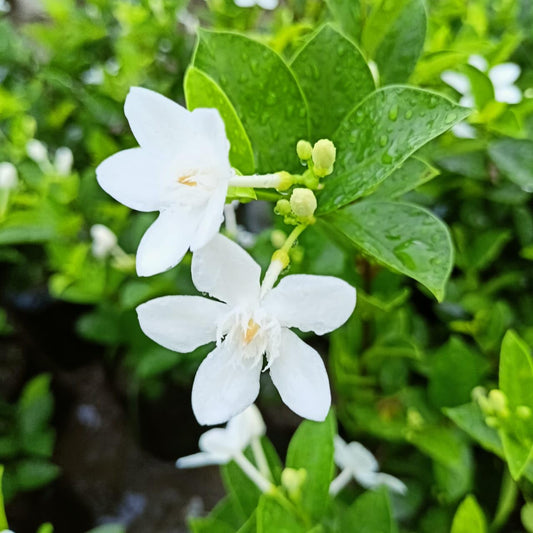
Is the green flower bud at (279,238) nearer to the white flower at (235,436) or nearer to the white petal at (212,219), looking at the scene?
the white flower at (235,436)

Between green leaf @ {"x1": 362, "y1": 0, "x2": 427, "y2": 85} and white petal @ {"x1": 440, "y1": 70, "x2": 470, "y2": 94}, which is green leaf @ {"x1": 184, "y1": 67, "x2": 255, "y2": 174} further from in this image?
white petal @ {"x1": 440, "y1": 70, "x2": 470, "y2": 94}

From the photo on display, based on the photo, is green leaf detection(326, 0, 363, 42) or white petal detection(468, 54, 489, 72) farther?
white petal detection(468, 54, 489, 72)

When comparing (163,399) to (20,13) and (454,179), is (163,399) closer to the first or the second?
(454,179)

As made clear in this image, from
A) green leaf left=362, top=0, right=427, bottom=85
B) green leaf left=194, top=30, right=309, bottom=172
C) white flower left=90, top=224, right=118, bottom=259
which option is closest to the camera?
green leaf left=194, top=30, right=309, bottom=172

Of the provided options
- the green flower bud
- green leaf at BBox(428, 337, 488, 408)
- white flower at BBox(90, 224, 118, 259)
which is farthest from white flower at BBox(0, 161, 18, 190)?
green leaf at BBox(428, 337, 488, 408)

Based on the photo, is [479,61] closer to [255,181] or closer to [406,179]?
[406,179]

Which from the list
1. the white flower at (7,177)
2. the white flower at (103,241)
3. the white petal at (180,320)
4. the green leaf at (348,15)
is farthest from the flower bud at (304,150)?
the white flower at (7,177)

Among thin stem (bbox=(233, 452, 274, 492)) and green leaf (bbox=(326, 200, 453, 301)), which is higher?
green leaf (bbox=(326, 200, 453, 301))
